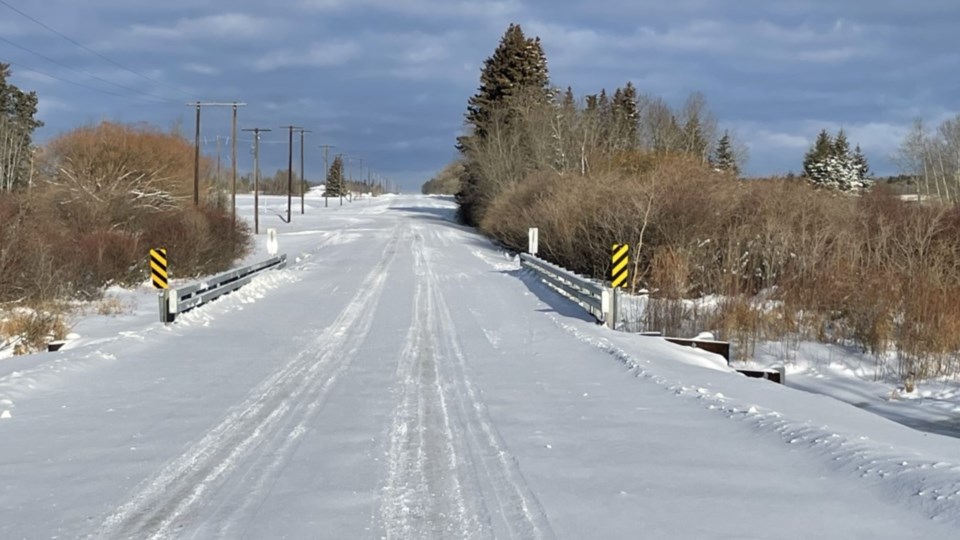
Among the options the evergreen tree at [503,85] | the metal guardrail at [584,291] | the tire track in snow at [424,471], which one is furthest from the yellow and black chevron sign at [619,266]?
the evergreen tree at [503,85]

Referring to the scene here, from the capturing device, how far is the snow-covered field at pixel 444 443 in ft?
17.7

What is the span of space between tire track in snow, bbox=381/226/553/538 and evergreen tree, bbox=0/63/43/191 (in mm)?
41233

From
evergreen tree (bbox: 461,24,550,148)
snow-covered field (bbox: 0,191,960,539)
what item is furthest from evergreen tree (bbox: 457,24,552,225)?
snow-covered field (bbox: 0,191,960,539)

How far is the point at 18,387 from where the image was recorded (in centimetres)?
953

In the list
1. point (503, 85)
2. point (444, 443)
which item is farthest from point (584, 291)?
point (503, 85)

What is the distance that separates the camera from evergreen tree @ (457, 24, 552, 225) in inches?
2549

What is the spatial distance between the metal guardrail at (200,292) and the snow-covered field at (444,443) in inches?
37.3

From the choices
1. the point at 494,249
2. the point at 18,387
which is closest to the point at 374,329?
the point at 18,387

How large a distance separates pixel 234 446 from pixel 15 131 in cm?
5709

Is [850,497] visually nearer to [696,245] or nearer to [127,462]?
[127,462]

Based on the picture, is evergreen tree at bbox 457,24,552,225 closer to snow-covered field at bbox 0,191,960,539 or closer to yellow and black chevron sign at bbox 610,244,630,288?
yellow and black chevron sign at bbox 610,244,630,288

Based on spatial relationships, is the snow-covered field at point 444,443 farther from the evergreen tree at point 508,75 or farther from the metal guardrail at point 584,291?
the evergreen tree at point 508,75

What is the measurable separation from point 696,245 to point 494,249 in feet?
70.7

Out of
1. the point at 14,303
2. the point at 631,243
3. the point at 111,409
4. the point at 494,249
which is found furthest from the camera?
the point at 494,249
